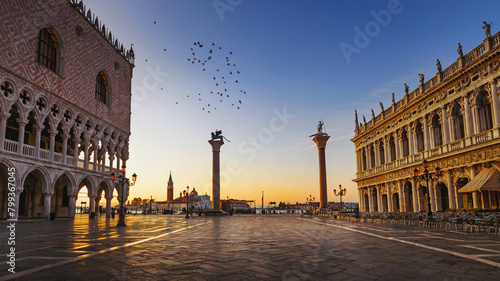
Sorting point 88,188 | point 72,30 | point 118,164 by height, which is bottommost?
point 88,188

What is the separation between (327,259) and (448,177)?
21.5 metres

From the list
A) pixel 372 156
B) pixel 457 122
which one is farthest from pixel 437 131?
pixel 372 156

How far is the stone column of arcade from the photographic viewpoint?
4519 centimetres

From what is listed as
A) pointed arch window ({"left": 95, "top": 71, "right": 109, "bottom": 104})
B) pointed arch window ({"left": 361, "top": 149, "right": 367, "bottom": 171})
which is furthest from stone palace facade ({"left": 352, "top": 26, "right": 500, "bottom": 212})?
pointed arch window ({"left": 95, "top": 71, "right": 109, "bottom": 104})

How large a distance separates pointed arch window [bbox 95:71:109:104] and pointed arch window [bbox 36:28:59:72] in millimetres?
7510

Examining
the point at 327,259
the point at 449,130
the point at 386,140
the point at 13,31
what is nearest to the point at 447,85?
the point at 449,130

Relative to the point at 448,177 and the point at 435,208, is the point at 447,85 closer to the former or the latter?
the point at 448,177

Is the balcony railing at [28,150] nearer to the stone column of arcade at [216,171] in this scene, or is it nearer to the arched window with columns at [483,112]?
the stone column of arcade at [216,171]

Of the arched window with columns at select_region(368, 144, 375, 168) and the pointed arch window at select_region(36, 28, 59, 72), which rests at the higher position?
the pointed arch window at select_region(36, 28, 59, 72)

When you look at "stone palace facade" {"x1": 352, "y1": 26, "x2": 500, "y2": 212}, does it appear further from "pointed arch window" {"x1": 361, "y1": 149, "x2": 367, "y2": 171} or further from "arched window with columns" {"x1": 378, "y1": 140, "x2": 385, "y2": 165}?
"pointed arch window" {"x1": 361, "y1": 149, "x2": 367, "y2": 171}

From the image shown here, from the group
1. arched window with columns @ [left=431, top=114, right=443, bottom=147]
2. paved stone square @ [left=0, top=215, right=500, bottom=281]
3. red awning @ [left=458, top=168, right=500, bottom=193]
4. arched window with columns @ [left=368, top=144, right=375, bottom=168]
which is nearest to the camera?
paved stone square @ [left=0, top=215, right=500, bottom=281]

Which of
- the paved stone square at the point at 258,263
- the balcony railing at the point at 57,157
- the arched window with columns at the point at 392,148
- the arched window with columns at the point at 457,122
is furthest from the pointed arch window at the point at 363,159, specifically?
the paved stone square at the point at 258,263

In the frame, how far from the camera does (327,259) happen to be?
22.8 ft

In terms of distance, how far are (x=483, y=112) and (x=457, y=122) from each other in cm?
257
